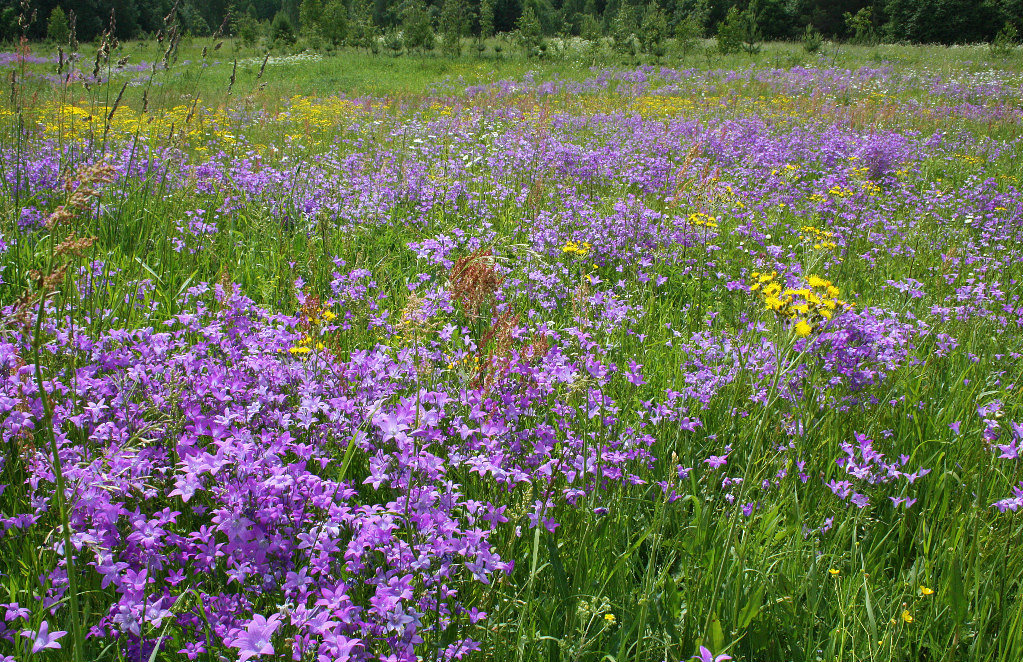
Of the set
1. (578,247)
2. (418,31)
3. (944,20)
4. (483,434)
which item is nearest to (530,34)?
(418,31)

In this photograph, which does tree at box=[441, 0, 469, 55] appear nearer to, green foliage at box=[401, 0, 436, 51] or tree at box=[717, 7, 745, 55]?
green foliage at box=[401, 0, 436, 51]

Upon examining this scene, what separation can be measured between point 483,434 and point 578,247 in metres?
2.79

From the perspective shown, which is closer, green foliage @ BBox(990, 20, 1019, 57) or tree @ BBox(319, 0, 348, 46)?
green foliage @ BBox(990, 20, 1019, 57)

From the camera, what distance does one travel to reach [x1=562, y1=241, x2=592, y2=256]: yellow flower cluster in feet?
12.9

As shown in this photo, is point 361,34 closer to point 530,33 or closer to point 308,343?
point 530,33

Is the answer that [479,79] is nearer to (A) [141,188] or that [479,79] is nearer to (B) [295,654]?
(A) [141,188]

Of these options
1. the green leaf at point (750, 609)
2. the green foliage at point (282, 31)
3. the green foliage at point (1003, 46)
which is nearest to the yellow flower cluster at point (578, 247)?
the green leaf at point (750, 609)

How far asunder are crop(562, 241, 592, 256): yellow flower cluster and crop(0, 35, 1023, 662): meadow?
0.02 m

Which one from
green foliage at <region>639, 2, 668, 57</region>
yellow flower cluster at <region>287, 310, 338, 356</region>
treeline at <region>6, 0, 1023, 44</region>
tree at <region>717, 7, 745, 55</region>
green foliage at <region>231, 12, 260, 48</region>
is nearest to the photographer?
yellow flower cluster at <region>287, 310, 338, 356</region>

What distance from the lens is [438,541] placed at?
136cm

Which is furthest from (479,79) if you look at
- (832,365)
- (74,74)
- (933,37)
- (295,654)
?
(933,37)

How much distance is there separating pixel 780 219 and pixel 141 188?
5.49 m

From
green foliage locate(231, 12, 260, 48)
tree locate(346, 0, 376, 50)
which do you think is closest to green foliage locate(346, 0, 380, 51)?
tree locate(346, 0, 376, 50)

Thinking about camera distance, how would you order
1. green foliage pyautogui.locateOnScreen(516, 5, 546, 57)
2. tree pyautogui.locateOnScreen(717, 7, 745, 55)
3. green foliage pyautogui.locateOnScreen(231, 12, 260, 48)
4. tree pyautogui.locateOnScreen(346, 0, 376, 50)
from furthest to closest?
green foliage pyautogui.locateOnScreen(231, 12, 260, 48)
tree pyautogui.locateOnScreen(346, 0, 376, 50)
green foliage pyautogui.locateOnScreen(516, 5, 546, 57)
tree pyautogui.locateOnScreen(717, 7, 745, 55)
